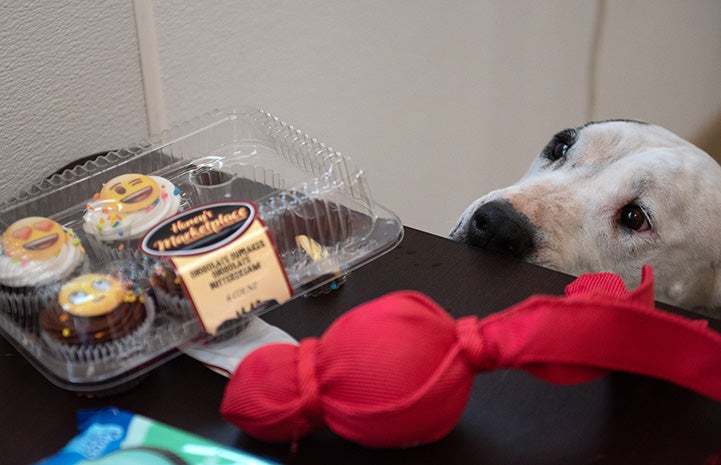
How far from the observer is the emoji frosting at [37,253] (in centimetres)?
64

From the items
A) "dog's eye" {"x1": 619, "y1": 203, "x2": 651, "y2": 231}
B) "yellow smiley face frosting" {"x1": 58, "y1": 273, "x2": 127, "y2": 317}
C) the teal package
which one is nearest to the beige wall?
"yellow smiley face frosting" {"x1": 58, "y1": 273, "x2": 127, "y2": 317}

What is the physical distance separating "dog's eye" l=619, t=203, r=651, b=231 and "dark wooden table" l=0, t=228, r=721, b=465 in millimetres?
311

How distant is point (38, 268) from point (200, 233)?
142mm

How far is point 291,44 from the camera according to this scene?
1.30m

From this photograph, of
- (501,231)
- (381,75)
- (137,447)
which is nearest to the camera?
(137,447)

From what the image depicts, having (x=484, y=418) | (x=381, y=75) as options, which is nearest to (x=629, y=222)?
(x=484, y=418)

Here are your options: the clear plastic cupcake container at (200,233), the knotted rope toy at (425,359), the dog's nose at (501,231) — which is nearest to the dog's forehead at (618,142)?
the dog's nose at (501,231)

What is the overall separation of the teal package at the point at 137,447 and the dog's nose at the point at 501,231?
481 mm

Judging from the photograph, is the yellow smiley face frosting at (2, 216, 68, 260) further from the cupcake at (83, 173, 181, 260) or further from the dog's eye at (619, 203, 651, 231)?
the dog's eye at (619, 203, 651, 231)

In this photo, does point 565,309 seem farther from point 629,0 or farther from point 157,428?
point 629,0

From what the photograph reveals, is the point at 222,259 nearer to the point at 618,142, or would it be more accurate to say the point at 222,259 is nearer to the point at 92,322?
the point at 92,322

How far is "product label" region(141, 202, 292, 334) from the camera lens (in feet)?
1.98

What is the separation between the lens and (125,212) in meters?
0.70

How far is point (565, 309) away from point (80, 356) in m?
0.36
